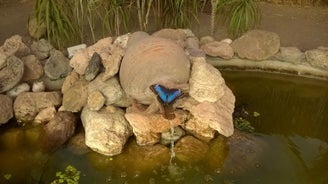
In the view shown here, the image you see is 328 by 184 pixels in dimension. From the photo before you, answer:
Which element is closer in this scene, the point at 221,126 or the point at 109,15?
the point at 221,126

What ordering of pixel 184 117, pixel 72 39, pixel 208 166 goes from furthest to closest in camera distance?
pixel 72 39, pixel 184 117, pixel 208 166

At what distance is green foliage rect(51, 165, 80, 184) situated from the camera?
3059 mm

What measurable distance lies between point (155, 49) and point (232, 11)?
1510 millimetres

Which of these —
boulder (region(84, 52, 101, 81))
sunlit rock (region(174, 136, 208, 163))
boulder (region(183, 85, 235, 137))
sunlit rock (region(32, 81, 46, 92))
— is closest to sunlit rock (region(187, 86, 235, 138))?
boulder (region(183, 85, 235, 137))

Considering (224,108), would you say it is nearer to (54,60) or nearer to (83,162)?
(83,162)

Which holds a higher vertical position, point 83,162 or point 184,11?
point 184,11

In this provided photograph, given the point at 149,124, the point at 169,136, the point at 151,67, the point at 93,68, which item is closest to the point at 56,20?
the point at 93,68

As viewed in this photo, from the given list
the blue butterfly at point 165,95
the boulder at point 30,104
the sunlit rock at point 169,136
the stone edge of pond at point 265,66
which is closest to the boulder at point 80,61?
the boulder at point 30,104

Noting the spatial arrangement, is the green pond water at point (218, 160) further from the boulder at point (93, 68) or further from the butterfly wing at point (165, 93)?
the boulder at point (93, 68)

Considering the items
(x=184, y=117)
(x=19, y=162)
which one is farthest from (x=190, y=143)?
(x=19, y=162)

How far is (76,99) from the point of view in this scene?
3.58 meters

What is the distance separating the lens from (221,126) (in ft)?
10.9

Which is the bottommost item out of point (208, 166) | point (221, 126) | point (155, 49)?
point (208, 166)

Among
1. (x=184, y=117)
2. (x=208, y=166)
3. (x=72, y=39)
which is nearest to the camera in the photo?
(x=208, y=166)
